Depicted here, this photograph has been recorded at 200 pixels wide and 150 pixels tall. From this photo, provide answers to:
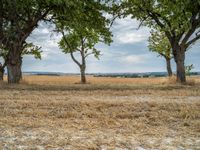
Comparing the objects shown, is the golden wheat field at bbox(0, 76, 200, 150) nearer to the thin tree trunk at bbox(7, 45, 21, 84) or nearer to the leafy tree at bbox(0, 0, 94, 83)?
the leafy tree at bbox(0, 0, 94, 83)

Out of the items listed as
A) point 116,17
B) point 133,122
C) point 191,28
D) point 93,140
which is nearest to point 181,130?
point 133,122

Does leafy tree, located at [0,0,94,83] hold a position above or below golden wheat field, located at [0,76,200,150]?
above

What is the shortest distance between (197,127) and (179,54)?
76.1ft

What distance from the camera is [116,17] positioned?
33.3 meters

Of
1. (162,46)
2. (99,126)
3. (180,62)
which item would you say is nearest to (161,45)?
(162,46)

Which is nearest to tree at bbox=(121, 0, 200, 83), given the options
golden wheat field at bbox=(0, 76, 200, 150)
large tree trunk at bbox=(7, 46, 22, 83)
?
large tree trunk at bbox=(7, 46, 22, 83)

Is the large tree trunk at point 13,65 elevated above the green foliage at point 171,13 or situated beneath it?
situated beneath

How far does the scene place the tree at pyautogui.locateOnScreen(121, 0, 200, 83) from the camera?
2940cm

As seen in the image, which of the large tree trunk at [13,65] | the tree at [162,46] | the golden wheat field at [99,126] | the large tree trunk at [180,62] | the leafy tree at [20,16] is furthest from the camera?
the tree at [162,46]

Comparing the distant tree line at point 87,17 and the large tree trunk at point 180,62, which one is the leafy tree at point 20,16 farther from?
the large tree trunk at point 180,62

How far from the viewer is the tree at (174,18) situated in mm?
29405

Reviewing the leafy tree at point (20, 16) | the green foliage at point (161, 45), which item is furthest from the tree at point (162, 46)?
the leafy tree at point (20, 16)

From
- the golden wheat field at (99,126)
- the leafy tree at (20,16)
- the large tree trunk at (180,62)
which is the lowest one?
the golden wheat field at (99,126)

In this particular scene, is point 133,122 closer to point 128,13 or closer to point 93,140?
point 93,140
